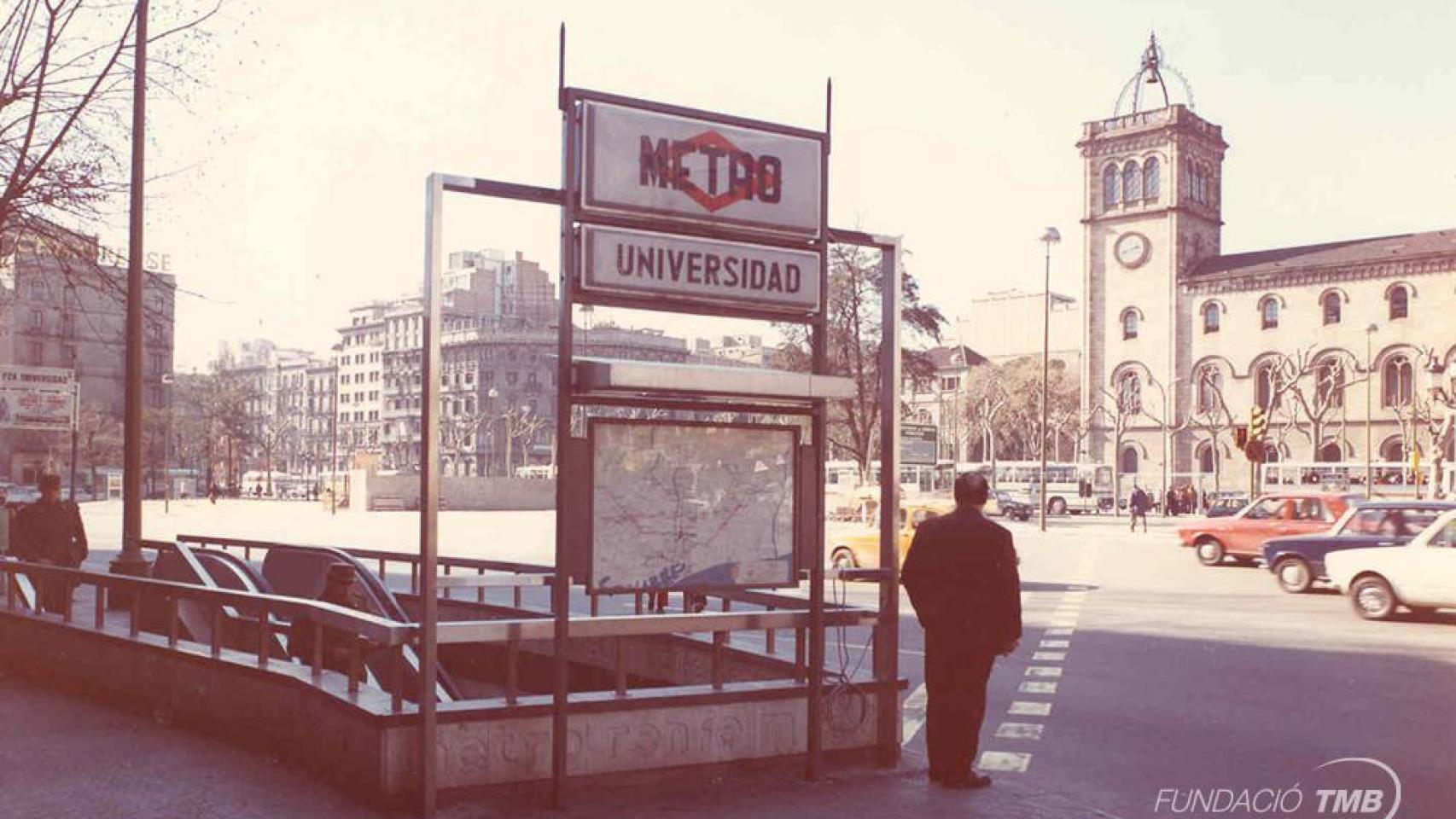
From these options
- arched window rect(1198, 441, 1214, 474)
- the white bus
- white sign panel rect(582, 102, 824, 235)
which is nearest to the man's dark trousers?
white sign panel rect(582, 102, 824, 235)

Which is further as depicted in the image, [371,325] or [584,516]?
[371,325]

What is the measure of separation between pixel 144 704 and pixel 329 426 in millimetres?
172327

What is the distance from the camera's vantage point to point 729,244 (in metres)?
7.68

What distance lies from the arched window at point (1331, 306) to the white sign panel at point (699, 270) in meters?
95.0

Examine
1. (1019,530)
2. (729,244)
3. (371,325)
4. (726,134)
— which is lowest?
(1019,530)

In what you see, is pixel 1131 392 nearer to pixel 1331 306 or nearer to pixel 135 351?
pixel 1331 306

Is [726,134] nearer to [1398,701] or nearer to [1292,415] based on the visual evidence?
[1398,701]

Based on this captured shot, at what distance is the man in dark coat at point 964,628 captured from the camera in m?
7.62

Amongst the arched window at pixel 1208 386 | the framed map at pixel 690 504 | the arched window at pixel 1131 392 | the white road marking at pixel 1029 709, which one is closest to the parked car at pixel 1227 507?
the white road marking at pixel 1029 709

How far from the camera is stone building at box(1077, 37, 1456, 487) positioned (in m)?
90.3

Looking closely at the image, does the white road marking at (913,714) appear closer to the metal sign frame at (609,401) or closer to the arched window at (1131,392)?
the metal sign frame at (609,401)

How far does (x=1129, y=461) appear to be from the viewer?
322 ft

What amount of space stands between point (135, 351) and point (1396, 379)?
8912 cm

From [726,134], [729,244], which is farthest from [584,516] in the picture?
[726,134]
